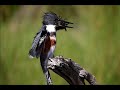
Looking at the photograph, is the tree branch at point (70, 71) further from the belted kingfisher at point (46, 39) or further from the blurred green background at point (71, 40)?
the blurred green background at point (71, 40)

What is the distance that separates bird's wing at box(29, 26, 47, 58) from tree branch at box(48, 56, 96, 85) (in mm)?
176

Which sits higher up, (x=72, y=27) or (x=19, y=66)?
(x=72, y=27)

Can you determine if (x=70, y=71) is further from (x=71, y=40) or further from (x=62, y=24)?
(x=71, y=40)

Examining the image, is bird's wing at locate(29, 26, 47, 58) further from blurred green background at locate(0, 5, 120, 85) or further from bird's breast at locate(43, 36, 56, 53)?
blurred green background at locate(0, 5, 120, 85)

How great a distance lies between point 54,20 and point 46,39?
0.35ft

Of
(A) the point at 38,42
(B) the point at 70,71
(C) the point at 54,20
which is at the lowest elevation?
(B) the point at 70,71

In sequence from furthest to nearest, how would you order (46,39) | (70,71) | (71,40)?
(71,40) → (46,39) → (70,71)

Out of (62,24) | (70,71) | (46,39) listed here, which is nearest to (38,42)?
(46,39)

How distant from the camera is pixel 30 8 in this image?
306 centimetres

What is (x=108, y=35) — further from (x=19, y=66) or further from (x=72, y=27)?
(x=19, y=66)

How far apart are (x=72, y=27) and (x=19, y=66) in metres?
0.38

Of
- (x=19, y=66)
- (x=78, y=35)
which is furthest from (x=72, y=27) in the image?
(x=19, y=66)

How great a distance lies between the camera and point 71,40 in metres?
3.04

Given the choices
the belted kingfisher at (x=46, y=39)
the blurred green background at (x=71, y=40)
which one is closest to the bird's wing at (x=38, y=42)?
the belted kingfisher at (x=46, y=39)
